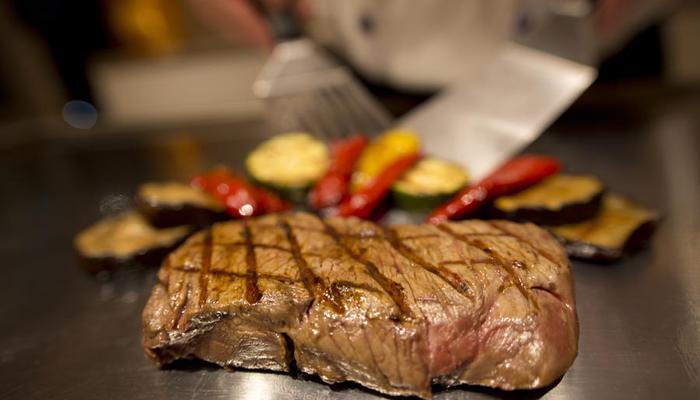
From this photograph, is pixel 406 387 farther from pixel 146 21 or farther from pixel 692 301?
pixel 146 21

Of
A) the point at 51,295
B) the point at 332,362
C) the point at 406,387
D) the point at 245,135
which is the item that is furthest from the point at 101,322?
the point at 245,135

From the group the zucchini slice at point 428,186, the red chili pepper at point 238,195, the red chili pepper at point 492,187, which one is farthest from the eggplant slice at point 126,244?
the red chili pepper at point 492,187

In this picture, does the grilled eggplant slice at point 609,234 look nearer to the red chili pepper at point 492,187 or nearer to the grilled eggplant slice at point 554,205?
the grilled eggplant slice at point 554,205

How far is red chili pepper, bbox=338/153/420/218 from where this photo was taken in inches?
123

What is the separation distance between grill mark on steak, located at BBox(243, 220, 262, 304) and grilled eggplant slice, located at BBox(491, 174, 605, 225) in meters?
1.32

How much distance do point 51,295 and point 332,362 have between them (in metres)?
1.80

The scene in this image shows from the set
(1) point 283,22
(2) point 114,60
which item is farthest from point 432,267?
(2) point 114,60

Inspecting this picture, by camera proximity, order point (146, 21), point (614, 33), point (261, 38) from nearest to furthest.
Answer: point (614, 33) → point (261, 38) → point (146, 21)

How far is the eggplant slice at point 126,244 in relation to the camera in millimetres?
2920

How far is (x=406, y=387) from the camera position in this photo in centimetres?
198

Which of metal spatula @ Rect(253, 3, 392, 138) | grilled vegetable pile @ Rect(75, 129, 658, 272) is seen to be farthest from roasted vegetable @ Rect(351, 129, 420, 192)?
metal spatula @ Rect(253, 3, 392, 138)

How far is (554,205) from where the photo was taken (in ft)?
9.05

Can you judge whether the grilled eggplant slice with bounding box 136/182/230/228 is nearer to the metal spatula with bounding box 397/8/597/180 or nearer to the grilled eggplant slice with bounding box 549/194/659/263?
the metal spatula with bounding box 397/8/597/180

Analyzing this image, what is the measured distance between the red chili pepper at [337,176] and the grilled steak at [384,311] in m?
0.99
